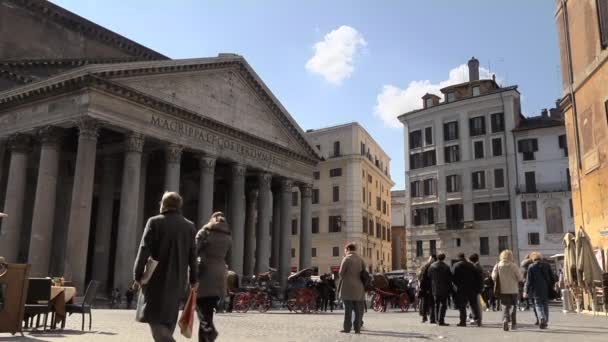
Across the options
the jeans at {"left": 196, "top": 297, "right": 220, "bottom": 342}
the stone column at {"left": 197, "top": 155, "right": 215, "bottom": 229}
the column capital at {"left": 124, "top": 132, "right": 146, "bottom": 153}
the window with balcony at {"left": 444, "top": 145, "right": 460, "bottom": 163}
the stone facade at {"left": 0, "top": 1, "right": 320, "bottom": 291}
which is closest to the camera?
the jeans at {"left": 196, "top": 297, "right": 220, "bottom": 342}

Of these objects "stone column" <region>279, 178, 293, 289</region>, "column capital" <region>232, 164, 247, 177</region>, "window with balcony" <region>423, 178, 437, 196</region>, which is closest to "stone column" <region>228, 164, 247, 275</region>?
"column capital" <region>232, 164, 247, 177</region>

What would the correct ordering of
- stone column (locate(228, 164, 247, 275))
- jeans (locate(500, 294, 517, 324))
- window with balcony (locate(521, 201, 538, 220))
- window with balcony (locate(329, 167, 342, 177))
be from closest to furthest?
jeans (locate(500, 294, 517, 324)) → stone column (locate(228, 164, 247, 275)) → window with balcony (locate(521, 201, 538, 220)) → window with balcony (locate(329, 167, 342, 177))

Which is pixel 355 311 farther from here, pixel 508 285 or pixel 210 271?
pixel 210 271

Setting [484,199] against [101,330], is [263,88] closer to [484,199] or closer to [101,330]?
[484,199]

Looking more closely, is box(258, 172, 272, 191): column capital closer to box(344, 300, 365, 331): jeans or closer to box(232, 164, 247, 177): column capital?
box(232, 164, 247, 177): column capital

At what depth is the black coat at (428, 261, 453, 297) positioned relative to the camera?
11355mm

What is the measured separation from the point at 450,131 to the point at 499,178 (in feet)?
17.2

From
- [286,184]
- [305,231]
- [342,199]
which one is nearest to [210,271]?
[286,184]

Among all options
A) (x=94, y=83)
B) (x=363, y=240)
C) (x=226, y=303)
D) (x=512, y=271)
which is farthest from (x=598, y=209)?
(x=363, y=240)

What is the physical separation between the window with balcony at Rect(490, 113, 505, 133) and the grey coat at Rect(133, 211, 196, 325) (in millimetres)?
37195

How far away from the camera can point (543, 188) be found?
3706cm

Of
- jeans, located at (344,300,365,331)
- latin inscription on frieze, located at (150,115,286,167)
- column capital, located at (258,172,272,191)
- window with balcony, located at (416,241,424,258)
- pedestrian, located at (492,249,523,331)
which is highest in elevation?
latin inscription on frieze, located at (150,115,286,167)

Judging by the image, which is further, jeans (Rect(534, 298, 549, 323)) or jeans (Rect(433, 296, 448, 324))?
jeans (Rect(433, 296, 448, 324))

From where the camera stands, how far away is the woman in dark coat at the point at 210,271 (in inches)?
259
